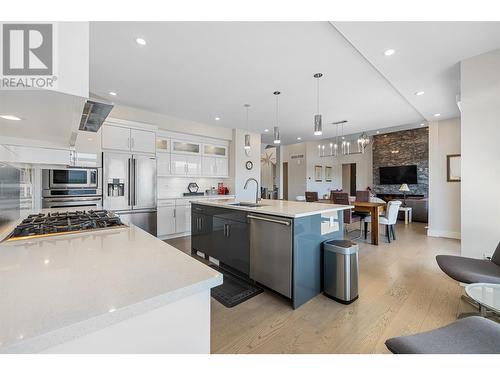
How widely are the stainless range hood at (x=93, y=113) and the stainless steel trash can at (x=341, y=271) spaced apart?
2235 mm

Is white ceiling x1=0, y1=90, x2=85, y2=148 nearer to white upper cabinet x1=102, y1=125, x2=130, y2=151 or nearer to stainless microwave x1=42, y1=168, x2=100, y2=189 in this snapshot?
stainless microwave x1=42, y1=168, x2=100, y2=189

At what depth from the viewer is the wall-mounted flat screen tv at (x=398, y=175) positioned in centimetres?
847

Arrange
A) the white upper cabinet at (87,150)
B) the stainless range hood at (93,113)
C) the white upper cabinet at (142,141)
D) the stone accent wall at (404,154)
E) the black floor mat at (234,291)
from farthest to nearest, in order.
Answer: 1. the stone accent wall at (404,154)
2. the white upper cabinet at (142,141)
3. the white upper cabinet at (87,150)
4. the black floor mat at (234,291)
5. the stainless range hood at (93,113)

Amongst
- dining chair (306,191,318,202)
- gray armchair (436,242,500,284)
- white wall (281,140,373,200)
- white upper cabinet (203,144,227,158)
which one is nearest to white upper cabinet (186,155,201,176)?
white upper cabinet (203,144,227,158)

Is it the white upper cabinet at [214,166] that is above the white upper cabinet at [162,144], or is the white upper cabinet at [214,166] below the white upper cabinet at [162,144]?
below

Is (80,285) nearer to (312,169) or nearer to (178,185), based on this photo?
(178,185)

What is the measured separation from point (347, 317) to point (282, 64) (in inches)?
111

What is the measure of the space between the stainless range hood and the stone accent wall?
32.8 ft

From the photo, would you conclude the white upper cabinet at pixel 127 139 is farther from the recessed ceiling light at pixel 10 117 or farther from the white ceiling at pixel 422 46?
the white ceiling at pixel 422 46

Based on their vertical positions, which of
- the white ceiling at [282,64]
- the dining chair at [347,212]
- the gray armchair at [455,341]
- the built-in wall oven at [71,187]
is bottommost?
→ the gray armchair at [455,341]

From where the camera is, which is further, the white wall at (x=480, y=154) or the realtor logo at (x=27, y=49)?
the white wall at (x=480, y=154)

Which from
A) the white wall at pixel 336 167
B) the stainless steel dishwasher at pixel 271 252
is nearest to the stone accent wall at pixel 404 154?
the white wall at pixel 336 167

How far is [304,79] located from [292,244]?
236 centimetres
